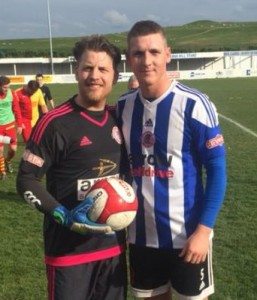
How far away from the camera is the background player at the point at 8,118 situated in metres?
10.2

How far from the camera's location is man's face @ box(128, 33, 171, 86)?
288 cm

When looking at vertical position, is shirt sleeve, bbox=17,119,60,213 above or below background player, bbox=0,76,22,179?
above

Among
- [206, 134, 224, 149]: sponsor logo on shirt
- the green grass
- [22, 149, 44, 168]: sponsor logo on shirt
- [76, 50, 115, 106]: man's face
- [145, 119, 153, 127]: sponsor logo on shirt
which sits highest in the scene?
[76, 50, 115, 106]: man's face

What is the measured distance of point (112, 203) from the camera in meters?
2.72

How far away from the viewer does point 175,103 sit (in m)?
2.95

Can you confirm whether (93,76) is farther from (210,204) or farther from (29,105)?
(29,105)

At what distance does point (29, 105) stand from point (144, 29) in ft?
32.6

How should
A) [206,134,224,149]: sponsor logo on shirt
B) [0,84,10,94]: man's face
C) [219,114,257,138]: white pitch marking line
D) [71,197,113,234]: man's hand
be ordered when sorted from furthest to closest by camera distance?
1. [219,114,257,138]: white pitch marking line
2. [0,84,10,94]: man's face
3. [206,134,224,149]: sponsor logo on shirt
4. [71,197,113,234]: man's hand

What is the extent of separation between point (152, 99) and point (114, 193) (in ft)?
2.07

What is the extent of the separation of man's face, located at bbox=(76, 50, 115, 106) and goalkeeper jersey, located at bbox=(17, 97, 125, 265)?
94mm

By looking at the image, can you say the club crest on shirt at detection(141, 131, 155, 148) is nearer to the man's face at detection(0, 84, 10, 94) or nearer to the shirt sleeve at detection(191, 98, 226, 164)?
the shirt sleeve at detection(191, 98, 226, 164)

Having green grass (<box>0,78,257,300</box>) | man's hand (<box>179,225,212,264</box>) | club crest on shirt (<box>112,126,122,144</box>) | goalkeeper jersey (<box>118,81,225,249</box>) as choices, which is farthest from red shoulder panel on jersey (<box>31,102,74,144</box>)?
green grass (<box>0,78,257,300</box>)

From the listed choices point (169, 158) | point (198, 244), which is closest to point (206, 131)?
point (169, 158)

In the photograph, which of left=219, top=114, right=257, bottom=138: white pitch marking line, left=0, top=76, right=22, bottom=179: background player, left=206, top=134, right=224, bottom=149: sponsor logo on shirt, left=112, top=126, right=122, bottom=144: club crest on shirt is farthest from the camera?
left=219, top=114, right=257, bottom=138: white pitch marking line
